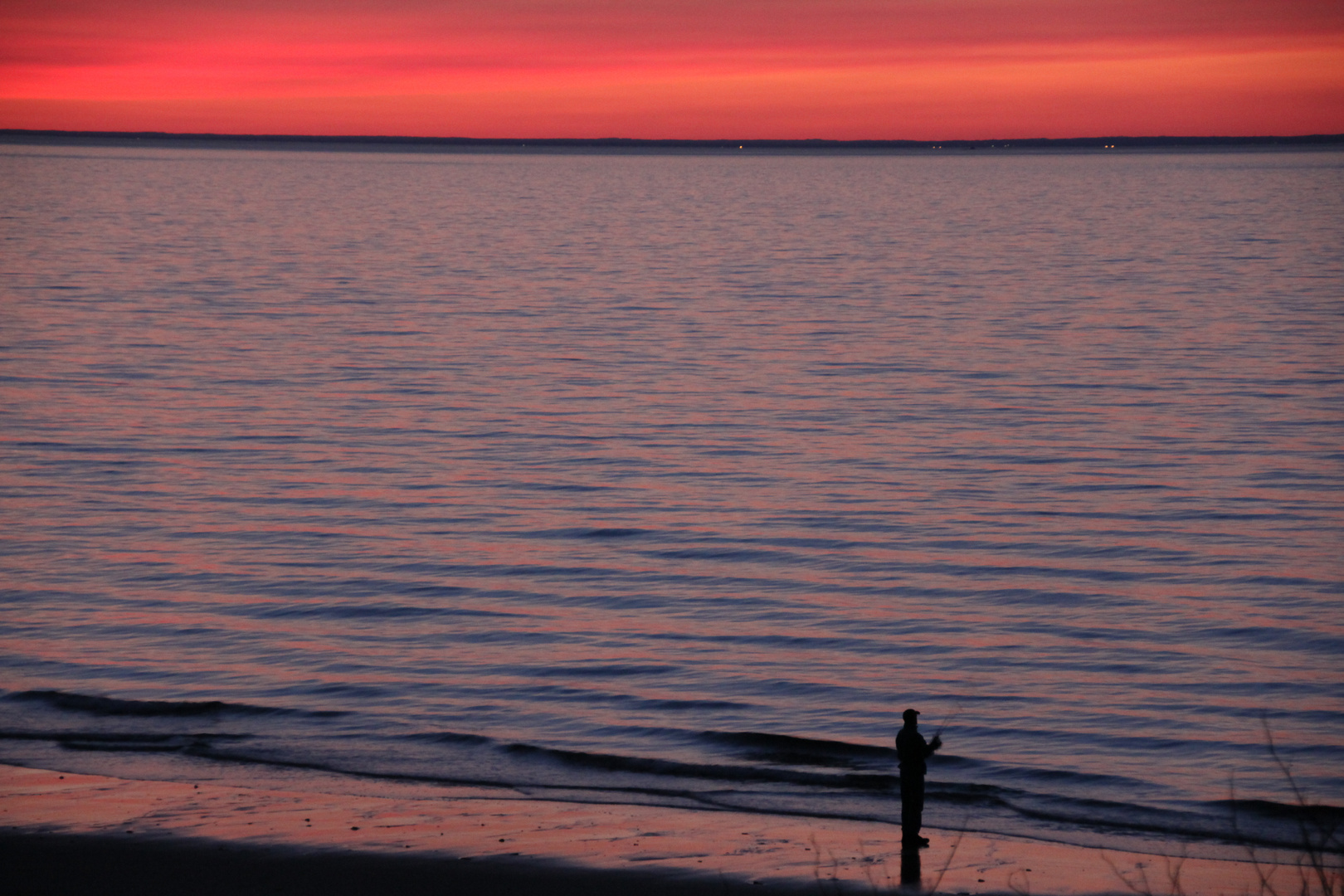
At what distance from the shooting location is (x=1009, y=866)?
12.0 metres

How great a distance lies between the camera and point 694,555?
23.0 meters

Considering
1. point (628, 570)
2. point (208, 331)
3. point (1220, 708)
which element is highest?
point (208, 331)

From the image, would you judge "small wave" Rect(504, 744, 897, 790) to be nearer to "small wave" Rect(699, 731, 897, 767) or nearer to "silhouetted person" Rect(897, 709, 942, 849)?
"small wave" Rect(699, 731, 897, 767)

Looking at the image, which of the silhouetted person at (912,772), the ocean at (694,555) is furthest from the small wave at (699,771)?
the silhouetted person at (912,772)

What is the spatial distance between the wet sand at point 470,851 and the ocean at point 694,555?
65 cm

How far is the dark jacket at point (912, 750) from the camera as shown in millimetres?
10930

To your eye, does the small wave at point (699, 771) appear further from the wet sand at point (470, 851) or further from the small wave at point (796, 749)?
the wet sand at point (470, 851)

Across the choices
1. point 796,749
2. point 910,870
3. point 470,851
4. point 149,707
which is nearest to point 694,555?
A: point 796,749

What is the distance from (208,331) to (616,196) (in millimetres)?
130550

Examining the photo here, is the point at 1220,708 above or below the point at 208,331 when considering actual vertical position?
below

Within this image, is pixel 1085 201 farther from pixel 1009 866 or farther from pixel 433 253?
pixel 1009 866

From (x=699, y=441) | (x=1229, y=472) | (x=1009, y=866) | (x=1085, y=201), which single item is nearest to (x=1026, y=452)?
(x=1229, y=472)

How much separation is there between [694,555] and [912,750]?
1209 centimetres

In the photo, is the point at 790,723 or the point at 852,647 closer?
the point at 790,723
